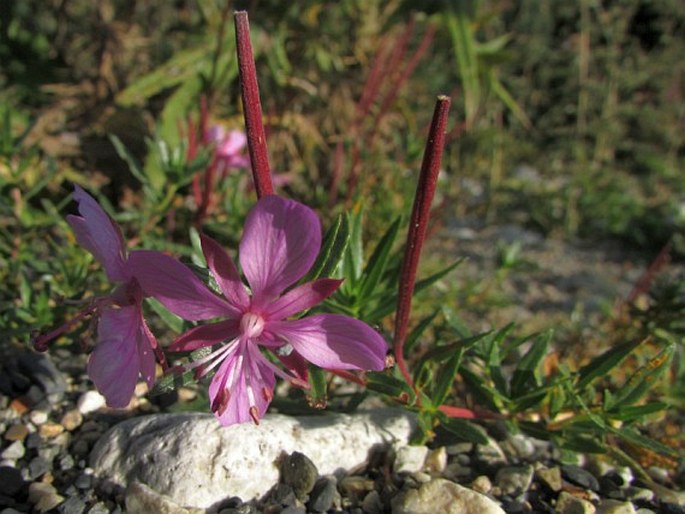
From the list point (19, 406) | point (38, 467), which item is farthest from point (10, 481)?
point (19, 406)

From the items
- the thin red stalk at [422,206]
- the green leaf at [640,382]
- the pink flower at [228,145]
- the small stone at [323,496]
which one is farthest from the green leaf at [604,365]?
the pink flower at [228,145]

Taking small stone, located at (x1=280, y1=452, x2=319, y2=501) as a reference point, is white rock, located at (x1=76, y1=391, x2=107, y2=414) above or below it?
below

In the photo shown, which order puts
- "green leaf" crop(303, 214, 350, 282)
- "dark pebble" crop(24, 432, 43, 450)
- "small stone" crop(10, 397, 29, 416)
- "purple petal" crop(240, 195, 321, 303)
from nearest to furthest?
"purple petal" crop(240, 195, 321, 303) < "green leaf" crop(303, 214, 350, 282) < "dark pebble" crop(24, 432, 43, 450) < "small stone" crop(10, 397, 29, 416)

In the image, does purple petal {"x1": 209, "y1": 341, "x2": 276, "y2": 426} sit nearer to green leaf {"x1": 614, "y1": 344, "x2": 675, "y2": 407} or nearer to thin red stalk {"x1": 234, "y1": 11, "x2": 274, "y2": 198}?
thin red stalk {"x1": 234, "y1": 11, "x2": 274, "y2": 198}

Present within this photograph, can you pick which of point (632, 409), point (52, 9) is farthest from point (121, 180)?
point (632, 409)

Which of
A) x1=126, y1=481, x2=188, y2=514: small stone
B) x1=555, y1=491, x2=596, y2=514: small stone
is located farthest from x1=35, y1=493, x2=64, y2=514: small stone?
x1=555, y1=491, x2=596, y2=514: small stone

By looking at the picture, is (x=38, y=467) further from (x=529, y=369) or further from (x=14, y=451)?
(x=529, y=369)

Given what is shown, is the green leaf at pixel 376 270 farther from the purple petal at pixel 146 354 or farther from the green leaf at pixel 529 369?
the purple petal at pixel 146 354
